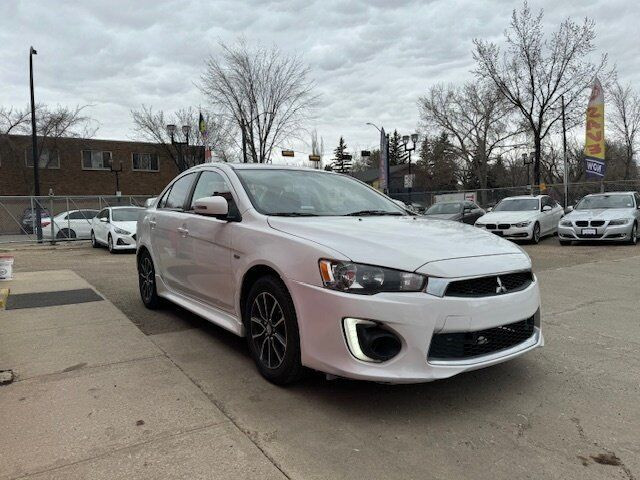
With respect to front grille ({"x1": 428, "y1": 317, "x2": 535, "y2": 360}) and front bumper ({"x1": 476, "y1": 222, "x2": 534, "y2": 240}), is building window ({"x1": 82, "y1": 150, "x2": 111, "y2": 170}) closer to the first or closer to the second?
front bumper ({"x1": 476, "y1": 222, "x2": 534, "y2": 240})

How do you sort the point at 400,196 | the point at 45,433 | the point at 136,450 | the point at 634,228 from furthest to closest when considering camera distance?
the point at 400,196 < the point at 634,228 < the point at 45,433 < the point at 136,450

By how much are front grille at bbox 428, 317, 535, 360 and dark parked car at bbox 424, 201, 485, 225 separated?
14.7 m

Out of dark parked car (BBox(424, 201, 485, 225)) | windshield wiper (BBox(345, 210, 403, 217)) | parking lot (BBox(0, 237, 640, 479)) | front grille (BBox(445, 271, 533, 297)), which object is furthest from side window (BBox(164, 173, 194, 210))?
dark parked car (BBox(424, 201, 485, 225))

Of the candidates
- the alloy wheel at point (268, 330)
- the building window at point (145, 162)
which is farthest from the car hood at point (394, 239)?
the building window at point (145, 162)

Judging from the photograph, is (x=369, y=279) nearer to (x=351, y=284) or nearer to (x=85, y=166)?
(x=351, y=284)

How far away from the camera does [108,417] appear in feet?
10.2

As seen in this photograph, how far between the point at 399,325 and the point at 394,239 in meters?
0.63

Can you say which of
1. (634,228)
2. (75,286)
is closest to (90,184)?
(75,286)

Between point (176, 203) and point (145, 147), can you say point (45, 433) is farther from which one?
point (145, 147)

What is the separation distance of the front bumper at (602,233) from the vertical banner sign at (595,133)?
8571 mm

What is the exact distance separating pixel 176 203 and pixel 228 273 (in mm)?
1772

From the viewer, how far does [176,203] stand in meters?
5.43

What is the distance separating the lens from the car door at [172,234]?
4930 millimetres

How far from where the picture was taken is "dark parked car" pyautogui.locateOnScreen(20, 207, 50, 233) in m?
19.4
